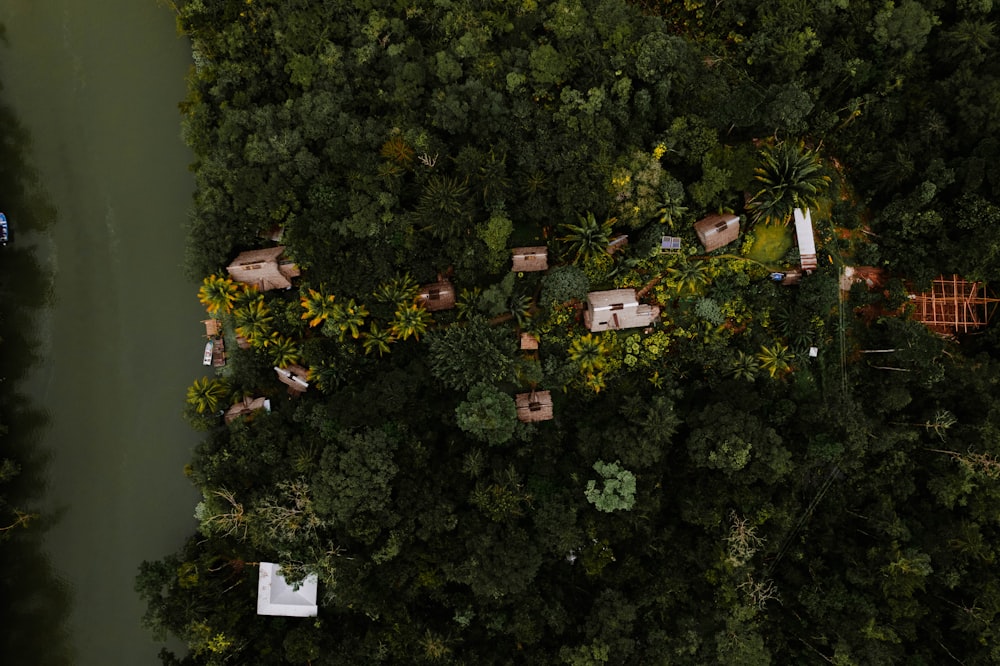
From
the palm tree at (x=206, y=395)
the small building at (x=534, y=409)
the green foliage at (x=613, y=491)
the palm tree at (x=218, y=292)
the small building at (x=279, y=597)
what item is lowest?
the small building at (x=279, y=597)

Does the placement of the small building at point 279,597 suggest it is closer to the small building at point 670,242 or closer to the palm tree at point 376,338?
the palm tree at point 376,338

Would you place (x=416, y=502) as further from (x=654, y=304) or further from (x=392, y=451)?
(x=654, y=304)

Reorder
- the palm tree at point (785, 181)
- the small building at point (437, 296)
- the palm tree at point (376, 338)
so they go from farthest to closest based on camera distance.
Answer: the small building at point (437, 296) → the palm tree at point (376, 338) → the palm tree at point (785, 181)

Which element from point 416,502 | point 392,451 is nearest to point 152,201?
point 392,451

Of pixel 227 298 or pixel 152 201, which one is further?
pixel 152 201

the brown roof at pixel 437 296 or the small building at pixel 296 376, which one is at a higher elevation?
the brown roof at pixel 437 296

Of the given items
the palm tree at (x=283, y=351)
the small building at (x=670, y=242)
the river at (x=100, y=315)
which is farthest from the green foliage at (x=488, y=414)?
the river at (x=100, y=315)

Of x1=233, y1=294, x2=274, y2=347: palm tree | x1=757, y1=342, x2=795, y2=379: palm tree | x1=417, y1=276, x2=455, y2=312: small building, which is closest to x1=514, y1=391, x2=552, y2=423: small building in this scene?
x1=417, y1=276, x2=455, y2=312: small building
